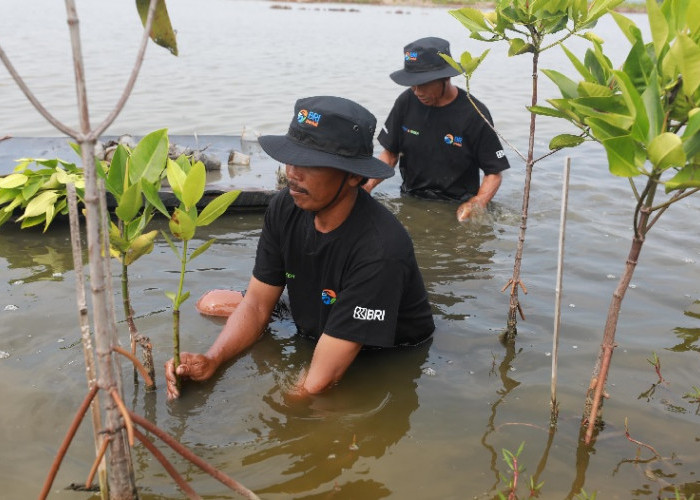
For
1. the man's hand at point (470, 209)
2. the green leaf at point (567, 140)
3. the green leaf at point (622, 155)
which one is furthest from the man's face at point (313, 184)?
the man's hand at point (470, 209)

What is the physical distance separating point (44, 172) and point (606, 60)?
4.00 m

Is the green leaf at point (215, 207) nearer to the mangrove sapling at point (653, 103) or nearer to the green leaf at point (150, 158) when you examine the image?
the green leaf at point (150, 158)

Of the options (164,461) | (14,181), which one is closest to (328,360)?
(164,461)

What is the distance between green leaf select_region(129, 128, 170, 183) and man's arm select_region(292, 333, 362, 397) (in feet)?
3.47

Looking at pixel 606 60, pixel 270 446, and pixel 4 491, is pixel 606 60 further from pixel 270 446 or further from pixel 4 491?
pixel 4 491

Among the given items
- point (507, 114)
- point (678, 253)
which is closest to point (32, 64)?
point (507, 114)

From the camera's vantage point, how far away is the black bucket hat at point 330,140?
2.72m

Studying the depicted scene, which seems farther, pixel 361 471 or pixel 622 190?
pixel 622 190

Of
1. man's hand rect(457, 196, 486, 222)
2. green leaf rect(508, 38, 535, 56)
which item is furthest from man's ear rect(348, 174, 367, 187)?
man's hand rect(457, 196, 486, 222)

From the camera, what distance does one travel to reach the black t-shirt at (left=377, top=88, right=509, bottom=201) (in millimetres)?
5602

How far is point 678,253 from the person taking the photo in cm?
524

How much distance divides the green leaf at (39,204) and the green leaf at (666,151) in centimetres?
419

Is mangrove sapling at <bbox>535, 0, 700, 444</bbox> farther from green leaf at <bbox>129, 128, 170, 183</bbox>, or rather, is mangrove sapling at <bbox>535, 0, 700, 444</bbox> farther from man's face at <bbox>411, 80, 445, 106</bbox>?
man's face at <bbox>411, 80, 445, 106</bbox>

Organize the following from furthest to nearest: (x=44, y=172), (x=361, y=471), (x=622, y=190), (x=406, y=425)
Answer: (x=622, y=190) → (x=44, y=172) → (x=406, y=425) → (x=361, y=471)
